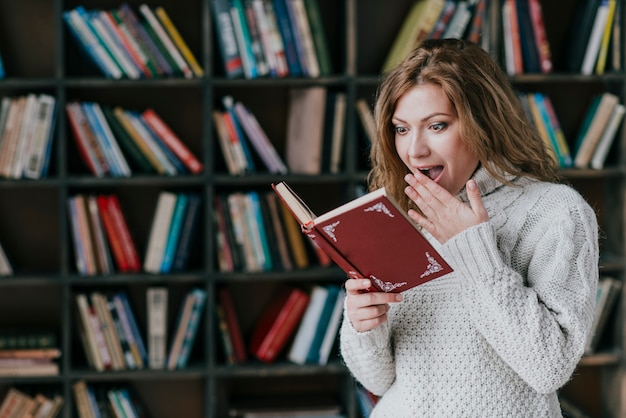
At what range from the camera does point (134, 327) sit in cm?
279

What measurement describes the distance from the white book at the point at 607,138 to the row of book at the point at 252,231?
1015 mm

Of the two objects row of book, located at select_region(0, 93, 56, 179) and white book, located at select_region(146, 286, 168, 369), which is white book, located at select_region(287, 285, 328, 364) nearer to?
white book, located at select_region(146, 286, 168, 369)

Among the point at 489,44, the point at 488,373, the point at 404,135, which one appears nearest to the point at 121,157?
the point at 489,44

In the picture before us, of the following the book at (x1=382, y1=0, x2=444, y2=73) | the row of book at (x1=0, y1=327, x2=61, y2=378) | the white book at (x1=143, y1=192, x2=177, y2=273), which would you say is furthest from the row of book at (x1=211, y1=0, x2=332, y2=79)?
the row of book at (x1=0, y1=327, x2=61, y2=378)

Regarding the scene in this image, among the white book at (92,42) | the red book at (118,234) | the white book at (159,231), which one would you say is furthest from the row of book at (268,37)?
the red book at (118,234)

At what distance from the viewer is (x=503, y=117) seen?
1.36 meters

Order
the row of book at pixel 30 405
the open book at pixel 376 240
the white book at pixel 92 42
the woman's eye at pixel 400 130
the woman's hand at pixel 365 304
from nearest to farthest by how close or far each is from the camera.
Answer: the open book at pixel 376 240 < the woman's hand at pixel 365 304 < the woman's eye at pixel 400 130 < the white book at pixel 92 42 < the row of book at pixel 30 405

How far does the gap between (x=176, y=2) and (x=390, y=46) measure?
793mm

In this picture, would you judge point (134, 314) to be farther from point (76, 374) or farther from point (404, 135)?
point (404, 135)

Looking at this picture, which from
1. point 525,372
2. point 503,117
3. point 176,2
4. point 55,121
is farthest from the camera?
point 176,2

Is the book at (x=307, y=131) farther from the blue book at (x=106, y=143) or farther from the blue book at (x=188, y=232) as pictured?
the blue book at (x=106, y=143)

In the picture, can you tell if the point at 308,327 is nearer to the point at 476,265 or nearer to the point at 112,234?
the point at 112,234

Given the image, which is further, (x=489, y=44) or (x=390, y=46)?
(x=390, y=46)

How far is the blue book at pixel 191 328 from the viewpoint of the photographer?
2.80 m
